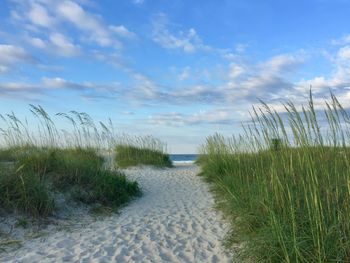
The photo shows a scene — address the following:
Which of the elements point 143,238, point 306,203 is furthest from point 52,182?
point 306,203

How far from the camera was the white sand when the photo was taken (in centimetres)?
498

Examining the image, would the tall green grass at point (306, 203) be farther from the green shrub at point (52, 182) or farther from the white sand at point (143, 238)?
the green shrub at point (52, 182)

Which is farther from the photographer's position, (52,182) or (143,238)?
(52,182)

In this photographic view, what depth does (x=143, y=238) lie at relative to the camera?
5773 millimetres

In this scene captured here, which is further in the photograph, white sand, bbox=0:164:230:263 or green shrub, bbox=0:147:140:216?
green shrub, bbox=0:147:140:216

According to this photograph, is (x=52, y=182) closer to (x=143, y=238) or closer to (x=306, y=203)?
(x=143, y=238)

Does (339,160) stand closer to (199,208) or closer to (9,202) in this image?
(199,208)

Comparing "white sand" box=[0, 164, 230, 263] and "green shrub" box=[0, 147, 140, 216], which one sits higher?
"green shrub" box=[0, 147, 140, 216]

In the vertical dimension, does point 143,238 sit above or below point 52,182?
below

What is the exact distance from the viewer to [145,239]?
5.72 meters

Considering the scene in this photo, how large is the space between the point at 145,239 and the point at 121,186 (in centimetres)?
306

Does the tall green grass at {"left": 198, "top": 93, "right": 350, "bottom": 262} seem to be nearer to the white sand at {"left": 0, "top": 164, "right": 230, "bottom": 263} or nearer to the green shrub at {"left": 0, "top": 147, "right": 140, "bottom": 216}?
the white sand at {"left": 0, "top": 164, "right": 230, "bottom": 263}

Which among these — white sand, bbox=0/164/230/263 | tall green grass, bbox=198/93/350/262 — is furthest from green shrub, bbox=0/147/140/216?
tall green grass, bbox=198/93/350/262

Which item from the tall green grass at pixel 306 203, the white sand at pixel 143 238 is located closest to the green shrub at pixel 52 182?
the white sand at pixel 143 238
